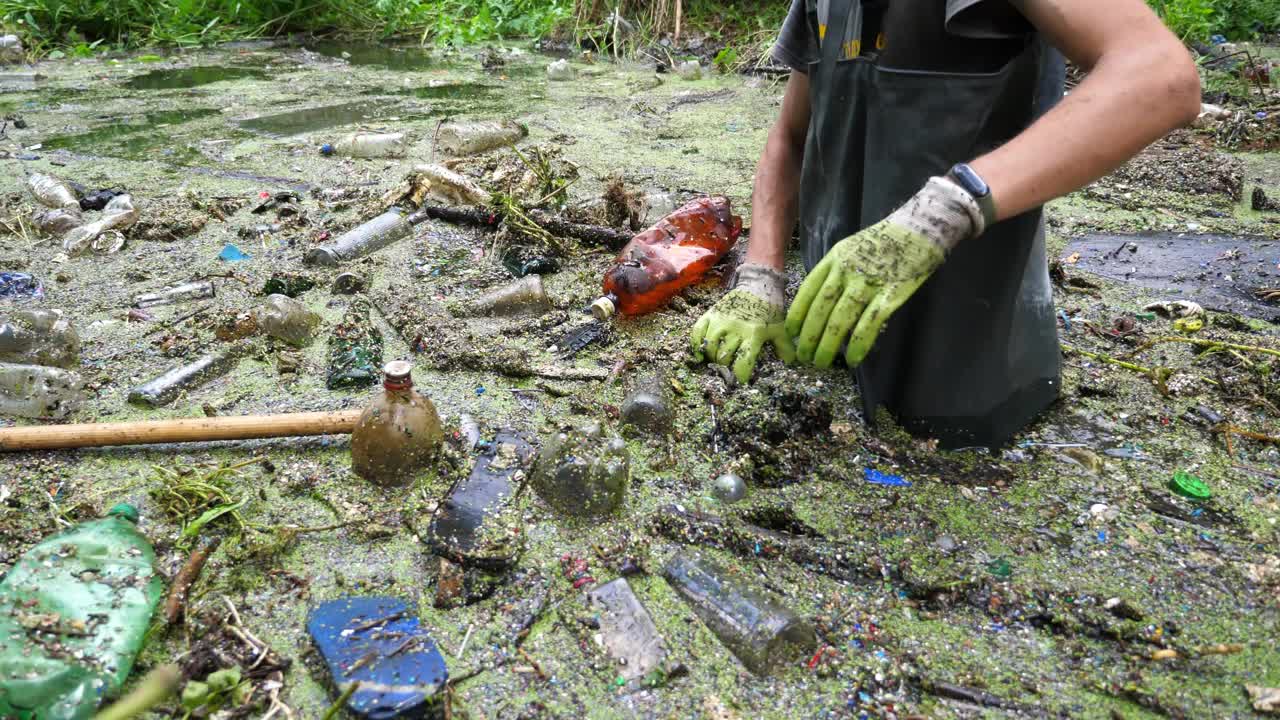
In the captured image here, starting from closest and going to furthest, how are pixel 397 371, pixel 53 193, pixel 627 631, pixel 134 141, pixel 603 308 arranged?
pixel 627 631, pixel 397 371, pixel 603 308, pixel 53 193, pixel 134 141

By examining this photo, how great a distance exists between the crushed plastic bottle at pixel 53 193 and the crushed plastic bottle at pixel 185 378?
62.7 inches

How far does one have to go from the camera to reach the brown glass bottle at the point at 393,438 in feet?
5.78

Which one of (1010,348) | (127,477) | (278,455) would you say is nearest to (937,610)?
(1010,348)

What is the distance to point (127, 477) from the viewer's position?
1.81 meters

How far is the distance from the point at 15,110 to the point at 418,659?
19.0 ft

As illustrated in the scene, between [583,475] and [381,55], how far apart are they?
7.09 m

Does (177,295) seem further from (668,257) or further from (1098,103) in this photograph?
(1098,103)

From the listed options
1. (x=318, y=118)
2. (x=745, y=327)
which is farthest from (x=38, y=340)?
(x=318, y=118)

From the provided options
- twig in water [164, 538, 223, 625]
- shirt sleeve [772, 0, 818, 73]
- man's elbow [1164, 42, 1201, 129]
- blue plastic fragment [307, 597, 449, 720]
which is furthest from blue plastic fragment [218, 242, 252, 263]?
man's elbow [1164, 42, 1201, 129]

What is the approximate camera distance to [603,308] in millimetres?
2525

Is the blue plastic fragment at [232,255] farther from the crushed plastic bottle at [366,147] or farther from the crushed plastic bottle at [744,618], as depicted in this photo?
the crushed plastic bottle at [744,618]

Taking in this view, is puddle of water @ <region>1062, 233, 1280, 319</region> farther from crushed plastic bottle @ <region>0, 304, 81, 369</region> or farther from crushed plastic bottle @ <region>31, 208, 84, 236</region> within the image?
crushed plastic bottle @ <region>31, 208, 84, 236</region>

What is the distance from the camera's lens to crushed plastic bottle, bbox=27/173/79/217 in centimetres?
335

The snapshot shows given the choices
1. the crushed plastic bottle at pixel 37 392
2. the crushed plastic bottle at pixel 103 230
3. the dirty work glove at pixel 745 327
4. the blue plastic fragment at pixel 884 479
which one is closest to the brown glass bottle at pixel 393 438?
the dirty work glove at pixel 745 327
